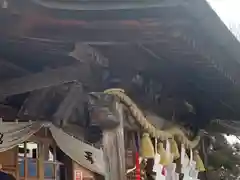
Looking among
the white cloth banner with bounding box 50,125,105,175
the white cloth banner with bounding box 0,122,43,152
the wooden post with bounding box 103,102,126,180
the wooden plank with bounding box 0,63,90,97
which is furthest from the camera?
the white cloth banner with bounding box 50,125,105,175

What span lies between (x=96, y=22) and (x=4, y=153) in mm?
1964

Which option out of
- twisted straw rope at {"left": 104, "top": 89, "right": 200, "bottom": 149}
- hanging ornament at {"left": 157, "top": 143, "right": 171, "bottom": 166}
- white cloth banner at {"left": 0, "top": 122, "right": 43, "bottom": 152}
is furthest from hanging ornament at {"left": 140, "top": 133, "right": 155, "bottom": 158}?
white cloth banner at {"left": 0, "top": 122, "right": 43, "bottom": 152}

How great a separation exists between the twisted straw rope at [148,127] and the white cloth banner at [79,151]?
0.57m

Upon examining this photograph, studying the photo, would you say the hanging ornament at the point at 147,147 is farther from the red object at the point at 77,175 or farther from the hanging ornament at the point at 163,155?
the red object at the point at 77,175

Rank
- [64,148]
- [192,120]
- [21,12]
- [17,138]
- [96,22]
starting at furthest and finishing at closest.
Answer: [192,120] → [64,148] → [17,138] → [96,22] → [21,12]

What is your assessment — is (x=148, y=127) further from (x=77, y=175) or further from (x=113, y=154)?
(x=77, y=175)

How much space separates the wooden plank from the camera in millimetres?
3842

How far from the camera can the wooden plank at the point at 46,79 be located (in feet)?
12.6

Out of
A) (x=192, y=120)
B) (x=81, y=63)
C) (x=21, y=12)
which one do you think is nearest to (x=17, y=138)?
(x=81, y=63)

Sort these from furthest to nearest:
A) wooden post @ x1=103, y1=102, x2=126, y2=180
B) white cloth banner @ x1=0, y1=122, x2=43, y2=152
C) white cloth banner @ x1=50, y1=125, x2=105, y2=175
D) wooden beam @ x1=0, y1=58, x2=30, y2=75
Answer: white cloth banner @ x1=50, y1=125, x2=105, y2=175 < white cloth banner @ x1=0, y1=122, x2=43, y2=152 < wooden beam @ x1=0, y1=58, x2=30, y2=75 < wooden post @ x1=103, y1=102, x2=126, y2=180

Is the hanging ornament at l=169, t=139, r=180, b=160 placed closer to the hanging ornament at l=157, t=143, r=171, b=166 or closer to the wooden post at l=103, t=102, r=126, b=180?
the hanging ornament at l=157, t=143, r=171, b=166

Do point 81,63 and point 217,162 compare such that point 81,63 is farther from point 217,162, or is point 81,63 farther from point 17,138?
point 217,162

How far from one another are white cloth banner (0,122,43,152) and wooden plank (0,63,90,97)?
0.34 meters

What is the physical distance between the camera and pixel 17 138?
4.46 m
